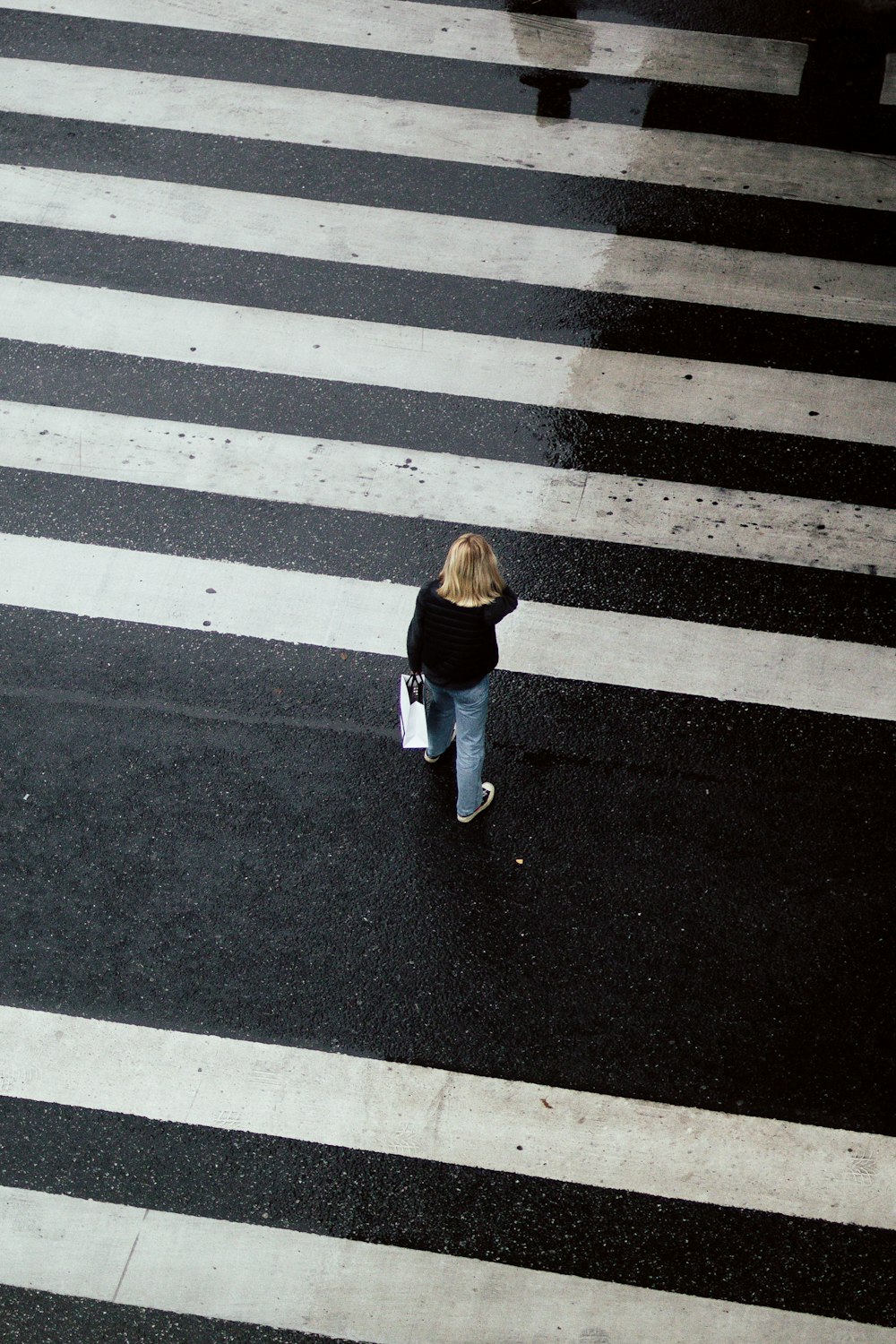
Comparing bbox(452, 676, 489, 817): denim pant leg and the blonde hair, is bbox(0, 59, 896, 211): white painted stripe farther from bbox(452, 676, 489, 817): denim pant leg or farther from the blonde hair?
bbox(452, 676, 489, 817): denim pant leg

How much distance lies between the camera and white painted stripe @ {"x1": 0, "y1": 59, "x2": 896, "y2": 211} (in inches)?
315

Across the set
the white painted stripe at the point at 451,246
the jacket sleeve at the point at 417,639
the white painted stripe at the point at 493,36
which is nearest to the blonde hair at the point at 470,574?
the jacket sleeve at the point at 417,639

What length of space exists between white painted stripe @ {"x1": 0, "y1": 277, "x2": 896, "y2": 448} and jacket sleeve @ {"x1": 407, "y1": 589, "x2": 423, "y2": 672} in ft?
7.71

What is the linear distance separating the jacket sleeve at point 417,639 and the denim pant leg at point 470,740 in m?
0.21

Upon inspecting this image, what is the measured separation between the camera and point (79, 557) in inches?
253

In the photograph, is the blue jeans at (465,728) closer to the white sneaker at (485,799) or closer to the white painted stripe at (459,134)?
the white sneaker at (485,799)

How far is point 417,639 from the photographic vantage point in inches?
201

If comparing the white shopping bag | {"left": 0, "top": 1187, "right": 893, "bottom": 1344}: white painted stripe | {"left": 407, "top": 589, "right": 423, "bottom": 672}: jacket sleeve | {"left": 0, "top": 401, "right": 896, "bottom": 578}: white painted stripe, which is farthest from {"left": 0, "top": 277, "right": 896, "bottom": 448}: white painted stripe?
{"left": 0, "top": 1187, "right": 893, "bottom": 1344}: white painted stripe

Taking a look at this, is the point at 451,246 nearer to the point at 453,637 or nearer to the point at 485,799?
the point at 453,637

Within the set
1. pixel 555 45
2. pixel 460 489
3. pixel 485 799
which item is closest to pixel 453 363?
pixel 460 489

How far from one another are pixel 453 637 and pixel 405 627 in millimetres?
1198

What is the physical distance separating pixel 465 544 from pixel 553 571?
162 cm

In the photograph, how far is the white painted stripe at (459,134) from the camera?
8000 millimetres

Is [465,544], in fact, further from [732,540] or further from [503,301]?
[503,301]
